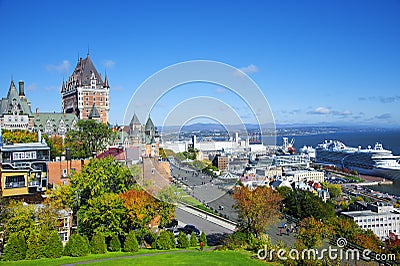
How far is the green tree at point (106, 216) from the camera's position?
1755cm

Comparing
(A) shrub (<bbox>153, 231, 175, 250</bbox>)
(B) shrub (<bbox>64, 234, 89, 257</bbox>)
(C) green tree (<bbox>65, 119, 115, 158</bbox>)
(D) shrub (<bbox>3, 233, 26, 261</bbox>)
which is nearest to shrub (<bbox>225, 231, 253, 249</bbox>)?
(A) shrub (<bbox>153, 231, 175, 250</bbox>)

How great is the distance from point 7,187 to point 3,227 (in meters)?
7.40

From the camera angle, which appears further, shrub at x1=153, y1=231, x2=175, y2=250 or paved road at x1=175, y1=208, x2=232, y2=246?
paved road at x1=175, y1=208, x2=232, y2=246

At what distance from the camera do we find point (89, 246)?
639 inches

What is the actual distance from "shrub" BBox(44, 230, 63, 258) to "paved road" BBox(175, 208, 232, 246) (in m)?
7.61

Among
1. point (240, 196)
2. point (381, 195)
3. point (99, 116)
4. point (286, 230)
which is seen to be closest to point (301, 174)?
point (381, 195)

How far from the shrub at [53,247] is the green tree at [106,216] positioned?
1.94 metres

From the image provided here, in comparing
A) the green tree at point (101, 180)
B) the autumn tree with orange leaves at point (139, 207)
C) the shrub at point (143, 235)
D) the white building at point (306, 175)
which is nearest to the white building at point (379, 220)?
the shrub at point (143, 235)

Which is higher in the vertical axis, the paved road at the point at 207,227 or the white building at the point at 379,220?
the paved road at the point at 207,227

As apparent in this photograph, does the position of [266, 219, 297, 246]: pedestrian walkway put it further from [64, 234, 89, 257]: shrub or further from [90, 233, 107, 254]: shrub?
[64, 234, 89, 257]: shrub

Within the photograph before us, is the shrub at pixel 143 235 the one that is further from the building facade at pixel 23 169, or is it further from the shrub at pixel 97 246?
the building facade at pixel 23 169

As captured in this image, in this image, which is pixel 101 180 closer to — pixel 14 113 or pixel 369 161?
pixel 14 113

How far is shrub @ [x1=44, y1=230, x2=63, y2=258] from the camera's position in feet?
50.3

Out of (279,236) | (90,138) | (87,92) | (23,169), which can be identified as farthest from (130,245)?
(87,92)
